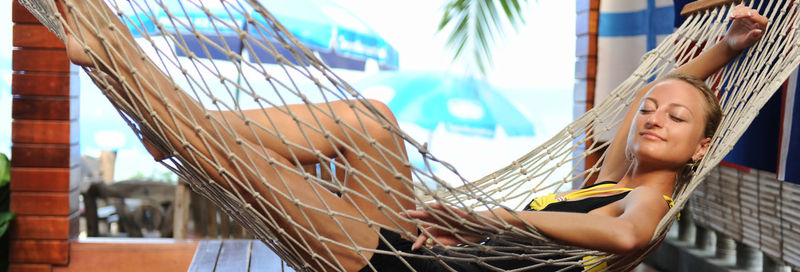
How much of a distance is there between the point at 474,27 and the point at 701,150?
3670 millimetres

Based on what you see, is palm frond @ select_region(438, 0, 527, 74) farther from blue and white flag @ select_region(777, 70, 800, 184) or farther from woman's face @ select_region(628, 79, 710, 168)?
woman's face @ select_region(628, 79, 710, 168)

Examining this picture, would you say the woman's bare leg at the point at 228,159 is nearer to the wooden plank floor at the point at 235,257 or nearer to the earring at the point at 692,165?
the earring at the point at 692,165

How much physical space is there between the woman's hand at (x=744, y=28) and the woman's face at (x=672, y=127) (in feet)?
0.83

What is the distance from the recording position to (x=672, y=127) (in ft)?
4.43

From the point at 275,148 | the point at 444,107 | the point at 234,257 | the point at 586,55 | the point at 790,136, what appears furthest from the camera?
the point at 444,107

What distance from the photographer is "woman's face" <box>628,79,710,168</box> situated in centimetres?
135

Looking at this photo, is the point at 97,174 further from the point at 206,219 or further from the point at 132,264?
the point at 132,264

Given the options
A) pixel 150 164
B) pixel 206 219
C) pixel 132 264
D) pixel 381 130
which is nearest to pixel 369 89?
pixel 206 219

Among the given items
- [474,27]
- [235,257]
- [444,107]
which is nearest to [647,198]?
[235,257]

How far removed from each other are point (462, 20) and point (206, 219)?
2.39m

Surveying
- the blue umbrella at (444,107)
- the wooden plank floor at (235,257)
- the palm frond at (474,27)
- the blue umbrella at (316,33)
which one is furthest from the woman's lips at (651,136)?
the blue umbrella at (444,107)

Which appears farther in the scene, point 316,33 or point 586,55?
point 316,33

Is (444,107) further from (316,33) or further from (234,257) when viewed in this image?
(234,257)

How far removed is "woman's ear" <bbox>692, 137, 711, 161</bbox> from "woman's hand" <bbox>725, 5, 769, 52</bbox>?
0.96 ft
